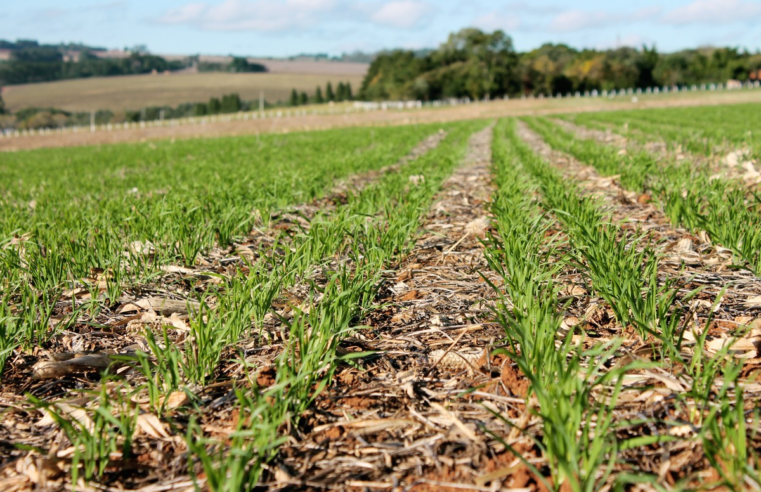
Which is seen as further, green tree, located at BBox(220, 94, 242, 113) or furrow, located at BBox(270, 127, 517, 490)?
green tree, located at BBox(220, 94, 242, 113)

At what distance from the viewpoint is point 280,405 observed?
74.6 inches

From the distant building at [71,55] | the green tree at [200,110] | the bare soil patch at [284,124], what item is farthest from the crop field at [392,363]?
the distant building at [71,55]

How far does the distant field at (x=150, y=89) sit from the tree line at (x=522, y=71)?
34108 millimetres

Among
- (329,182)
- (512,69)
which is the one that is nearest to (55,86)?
(512,69)

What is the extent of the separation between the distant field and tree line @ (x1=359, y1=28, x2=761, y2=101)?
34108 millimetres

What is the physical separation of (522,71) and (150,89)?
78.3 metres

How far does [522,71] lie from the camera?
280 feet

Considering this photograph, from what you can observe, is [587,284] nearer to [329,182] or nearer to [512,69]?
[329,182]

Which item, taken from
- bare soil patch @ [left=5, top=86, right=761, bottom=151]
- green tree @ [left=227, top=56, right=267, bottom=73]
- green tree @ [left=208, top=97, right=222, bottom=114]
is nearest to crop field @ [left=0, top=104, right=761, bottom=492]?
bare soil patch @ [left=5, top=86, right=761, bottom=151]

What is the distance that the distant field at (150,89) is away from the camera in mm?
104062

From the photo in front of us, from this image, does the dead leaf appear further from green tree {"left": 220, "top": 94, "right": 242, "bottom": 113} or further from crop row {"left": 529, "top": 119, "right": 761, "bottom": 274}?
green tree {"left": 220, "top": 94, "right": 242, "bottom": 113}

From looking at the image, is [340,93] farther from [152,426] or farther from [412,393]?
[152,426]

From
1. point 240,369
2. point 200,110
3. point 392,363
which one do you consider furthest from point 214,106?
point 392,363

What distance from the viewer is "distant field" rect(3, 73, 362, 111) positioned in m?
104
